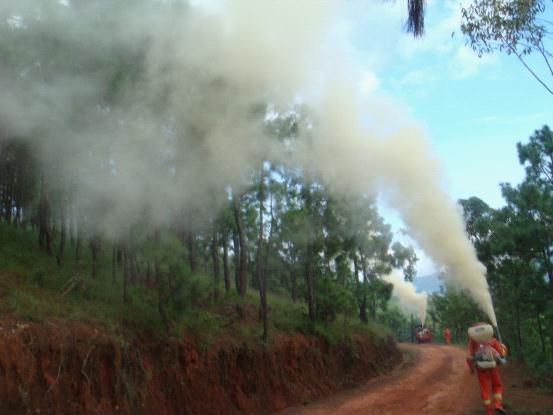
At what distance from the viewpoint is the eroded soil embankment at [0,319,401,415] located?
334 inches

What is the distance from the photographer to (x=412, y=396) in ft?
44.9

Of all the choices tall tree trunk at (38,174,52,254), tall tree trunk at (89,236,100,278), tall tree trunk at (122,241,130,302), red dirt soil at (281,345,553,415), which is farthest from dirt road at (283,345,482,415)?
tall tree trunk at (38,174,52,254)

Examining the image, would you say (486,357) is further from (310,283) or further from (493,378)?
(310,283)

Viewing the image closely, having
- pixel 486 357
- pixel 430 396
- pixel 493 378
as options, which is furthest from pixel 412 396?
pixel 486 357

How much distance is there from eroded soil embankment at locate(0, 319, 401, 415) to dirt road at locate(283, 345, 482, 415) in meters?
1.28

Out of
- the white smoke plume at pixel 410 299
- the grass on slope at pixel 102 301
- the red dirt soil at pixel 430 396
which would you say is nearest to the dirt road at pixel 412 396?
the red dirt soil at pixel 430 396

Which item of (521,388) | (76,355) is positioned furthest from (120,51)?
(521,388)

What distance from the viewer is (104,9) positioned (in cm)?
1373

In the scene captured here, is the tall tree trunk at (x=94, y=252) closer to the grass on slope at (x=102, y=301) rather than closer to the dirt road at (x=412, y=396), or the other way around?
the grass on slope at (x=102, y=301)

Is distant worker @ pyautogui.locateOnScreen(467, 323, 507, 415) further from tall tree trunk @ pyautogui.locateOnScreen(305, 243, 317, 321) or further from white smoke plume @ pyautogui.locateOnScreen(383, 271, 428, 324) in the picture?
white smoke plume @ pyautogui.locateOnScreen(383, 271, 428, 324)

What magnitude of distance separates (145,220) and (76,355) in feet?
18.8

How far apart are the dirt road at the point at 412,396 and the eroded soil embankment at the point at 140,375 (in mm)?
1276

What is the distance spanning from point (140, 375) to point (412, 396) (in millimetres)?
7501

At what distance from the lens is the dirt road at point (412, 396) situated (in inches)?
463
